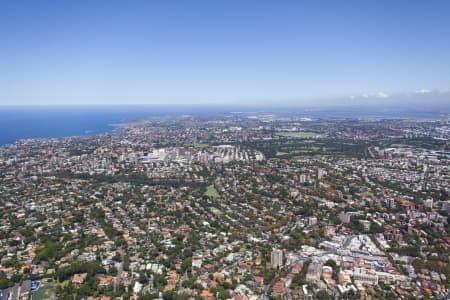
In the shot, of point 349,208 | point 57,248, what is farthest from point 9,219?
point 349,208

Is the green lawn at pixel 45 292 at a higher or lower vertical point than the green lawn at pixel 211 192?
higher

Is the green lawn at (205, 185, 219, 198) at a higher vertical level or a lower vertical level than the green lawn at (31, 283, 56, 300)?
lower

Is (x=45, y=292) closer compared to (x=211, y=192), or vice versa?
(x=45, y=292)

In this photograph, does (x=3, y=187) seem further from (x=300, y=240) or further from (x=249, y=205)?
(x=300, y=240)

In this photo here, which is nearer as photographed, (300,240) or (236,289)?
(236,289)

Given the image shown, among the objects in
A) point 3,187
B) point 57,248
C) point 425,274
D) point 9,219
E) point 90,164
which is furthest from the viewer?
point 90,164

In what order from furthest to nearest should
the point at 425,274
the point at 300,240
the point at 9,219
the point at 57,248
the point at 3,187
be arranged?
the point at 3,187 → the point at 9,219 → the point at 300,240 → the point at 57,248 → the point at 425,274

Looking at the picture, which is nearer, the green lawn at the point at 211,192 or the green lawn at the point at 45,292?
the green lawn at the point at 45,292

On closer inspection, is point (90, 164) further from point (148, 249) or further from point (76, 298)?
point (76, 298)

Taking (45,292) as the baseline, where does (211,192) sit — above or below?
below

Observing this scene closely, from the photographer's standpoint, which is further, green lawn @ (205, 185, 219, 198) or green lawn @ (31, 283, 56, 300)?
green lawn @ (205, 185, 219, 198)
